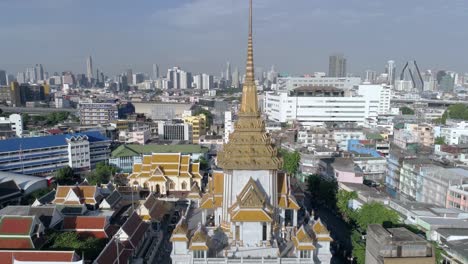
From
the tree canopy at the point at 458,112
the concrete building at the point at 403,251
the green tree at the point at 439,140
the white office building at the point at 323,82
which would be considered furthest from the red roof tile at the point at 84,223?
the white office building at the point at 323,82

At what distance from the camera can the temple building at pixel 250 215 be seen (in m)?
21.8

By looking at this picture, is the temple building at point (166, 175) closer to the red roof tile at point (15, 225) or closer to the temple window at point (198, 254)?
the red roof tile at point (15, 225)

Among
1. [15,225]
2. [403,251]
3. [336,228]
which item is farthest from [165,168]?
[403,251]

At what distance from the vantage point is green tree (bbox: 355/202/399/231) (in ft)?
101

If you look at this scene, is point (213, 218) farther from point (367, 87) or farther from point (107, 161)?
point (367, 87)

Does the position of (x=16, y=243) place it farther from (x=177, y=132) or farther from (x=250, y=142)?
(x=177, y=132)

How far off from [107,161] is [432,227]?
150 feet

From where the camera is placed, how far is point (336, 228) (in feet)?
118

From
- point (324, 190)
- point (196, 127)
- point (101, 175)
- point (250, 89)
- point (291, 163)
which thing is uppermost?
point (250, 89)

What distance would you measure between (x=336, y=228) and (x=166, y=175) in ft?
64.4

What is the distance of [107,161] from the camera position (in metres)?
59.1

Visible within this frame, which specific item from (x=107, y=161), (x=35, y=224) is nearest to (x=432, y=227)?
(x=35, y=224)

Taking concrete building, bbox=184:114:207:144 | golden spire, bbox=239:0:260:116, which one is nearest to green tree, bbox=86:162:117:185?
golden spire, bbox=239:0:260:116

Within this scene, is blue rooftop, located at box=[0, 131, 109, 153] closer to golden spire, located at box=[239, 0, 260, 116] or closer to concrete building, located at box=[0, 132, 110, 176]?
concrete building, located at box=[0, 132, 110, 176]
